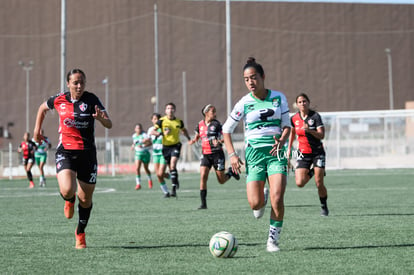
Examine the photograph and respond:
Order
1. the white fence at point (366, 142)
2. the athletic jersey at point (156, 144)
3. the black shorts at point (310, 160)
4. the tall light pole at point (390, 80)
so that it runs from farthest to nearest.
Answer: the tall light pole at point (390, 80) < the white fence at point (366, 142) < the athletic jersey at point (156, 144) < the black shorts at point (310, 160)

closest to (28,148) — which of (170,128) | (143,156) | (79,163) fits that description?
(143,156)

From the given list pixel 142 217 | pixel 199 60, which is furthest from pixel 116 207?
pixel 199 60

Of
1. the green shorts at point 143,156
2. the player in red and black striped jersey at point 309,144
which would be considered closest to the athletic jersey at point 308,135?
the player in red and black striped jersey at point 309,144

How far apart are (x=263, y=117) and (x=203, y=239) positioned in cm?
213

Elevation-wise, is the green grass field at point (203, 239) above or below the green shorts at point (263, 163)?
below

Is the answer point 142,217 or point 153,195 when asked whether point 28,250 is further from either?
point 153,195

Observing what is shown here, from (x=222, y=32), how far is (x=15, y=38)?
20984mm

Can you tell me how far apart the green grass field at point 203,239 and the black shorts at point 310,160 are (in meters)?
0.94

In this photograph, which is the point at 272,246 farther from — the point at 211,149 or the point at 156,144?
the point at 156,144

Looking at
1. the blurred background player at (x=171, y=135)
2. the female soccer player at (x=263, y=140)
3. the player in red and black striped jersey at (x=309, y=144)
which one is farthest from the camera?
the blurred background player at (x=171, y=135)

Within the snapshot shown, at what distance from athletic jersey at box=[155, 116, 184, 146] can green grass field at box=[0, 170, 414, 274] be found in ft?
7.83

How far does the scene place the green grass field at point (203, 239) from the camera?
741 cm

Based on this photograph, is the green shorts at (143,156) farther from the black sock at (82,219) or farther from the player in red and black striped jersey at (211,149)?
the black sock at (82,219)

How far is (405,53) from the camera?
3068 inches
